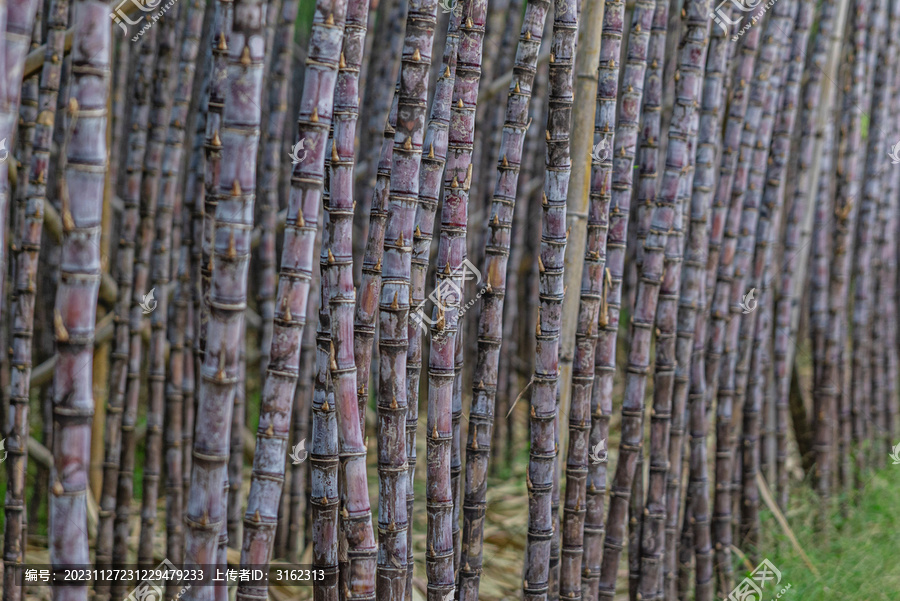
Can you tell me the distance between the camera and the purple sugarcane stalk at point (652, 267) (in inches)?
61.1

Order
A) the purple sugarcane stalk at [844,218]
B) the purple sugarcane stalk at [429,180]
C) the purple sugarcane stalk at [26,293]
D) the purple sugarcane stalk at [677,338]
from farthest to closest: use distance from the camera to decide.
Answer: the purple sugarcane stalk at [844,218], the purple sugarcane stalk at [677,338], the purple sugarcane stalk at [26,293], the purple sugarcane stalk at [429,180]

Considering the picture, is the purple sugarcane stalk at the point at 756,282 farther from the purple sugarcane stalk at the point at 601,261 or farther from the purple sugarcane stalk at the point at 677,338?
the purple sugarcane stalk at the point at 601,261

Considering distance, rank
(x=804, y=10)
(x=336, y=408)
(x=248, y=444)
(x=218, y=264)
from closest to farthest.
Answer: (x=218, y=264) → (x=336, y=408) → (x=804, y=10) → (x=248, y=444)

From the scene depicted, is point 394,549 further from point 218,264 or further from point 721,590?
point 721,590

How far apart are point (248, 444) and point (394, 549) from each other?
5.64 feet

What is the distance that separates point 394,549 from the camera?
46.8 inches

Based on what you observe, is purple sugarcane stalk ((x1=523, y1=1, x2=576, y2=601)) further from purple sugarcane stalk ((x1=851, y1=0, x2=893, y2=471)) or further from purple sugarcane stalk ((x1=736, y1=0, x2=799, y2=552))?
purple sugarcane stalk ((x1=851, y1=0, x2=893, y2=471))

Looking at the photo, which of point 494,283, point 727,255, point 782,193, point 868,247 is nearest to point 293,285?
point 494,283

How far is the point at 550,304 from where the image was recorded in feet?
4.49

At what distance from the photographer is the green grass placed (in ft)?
6.13

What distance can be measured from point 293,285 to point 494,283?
0.45m

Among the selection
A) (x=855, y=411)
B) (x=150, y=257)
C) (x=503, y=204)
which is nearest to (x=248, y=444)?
(x=150, y=257)

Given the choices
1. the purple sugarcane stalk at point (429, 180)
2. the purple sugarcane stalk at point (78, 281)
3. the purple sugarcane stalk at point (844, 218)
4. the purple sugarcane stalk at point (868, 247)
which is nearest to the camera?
the purple sugarcane stalk at point (78, 281)

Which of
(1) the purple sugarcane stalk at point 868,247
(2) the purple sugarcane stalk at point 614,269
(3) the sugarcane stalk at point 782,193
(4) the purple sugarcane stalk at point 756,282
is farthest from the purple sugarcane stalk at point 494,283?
(1) the purple sugarcane stalk at point 868,247
